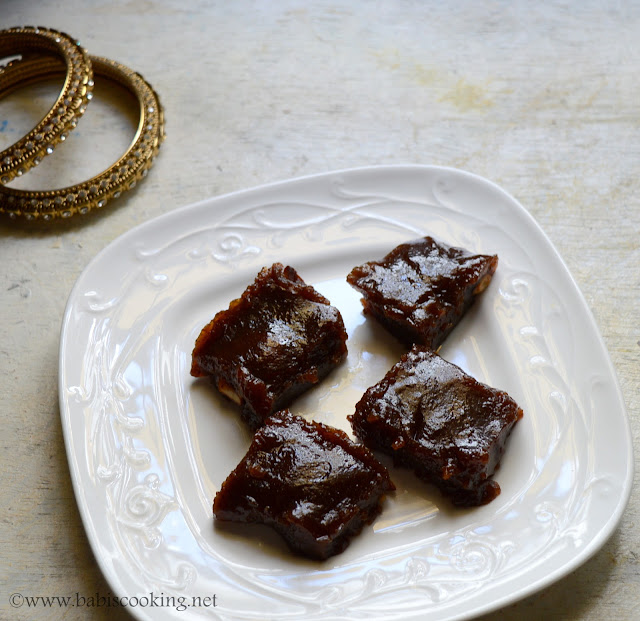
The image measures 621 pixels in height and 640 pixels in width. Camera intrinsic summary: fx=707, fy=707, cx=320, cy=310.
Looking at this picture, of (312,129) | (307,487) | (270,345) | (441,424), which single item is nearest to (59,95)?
(312,129)

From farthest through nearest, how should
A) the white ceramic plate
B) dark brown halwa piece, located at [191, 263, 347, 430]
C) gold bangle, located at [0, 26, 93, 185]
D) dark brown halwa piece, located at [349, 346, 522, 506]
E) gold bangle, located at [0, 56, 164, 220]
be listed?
gold bangle, located at [0, 56, 164, 220] → gold bangle, located at [0, 26, 93, 185] → dark brown halwa piece, located at [191, 263, 347, 430] → dark brown halwa piece, located at [349, 346, 522, 506] → the white ceramic plate

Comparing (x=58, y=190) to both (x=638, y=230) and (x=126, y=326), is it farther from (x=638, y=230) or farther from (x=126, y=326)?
(x=638, y=230)

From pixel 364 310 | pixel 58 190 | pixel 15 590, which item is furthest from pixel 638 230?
pixel 15 590

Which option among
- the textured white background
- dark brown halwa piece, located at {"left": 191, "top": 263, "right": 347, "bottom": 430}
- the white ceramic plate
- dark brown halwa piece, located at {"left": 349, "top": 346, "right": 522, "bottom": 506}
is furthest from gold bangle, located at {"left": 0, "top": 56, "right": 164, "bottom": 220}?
dark brown halwa piece, located at {"left": 349, "top": 346, "right": 522, "bottom": 506}

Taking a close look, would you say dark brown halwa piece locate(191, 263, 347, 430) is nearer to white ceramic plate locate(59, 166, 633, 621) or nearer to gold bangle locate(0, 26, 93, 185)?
white ceramic plate locate(59, 166, 633, 621)

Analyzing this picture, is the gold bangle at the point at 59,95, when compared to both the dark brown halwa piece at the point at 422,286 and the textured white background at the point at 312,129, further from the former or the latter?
the dark brown halwa piece at the point at 422,286

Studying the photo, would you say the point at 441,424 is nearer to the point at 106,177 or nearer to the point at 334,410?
the point at 334,410
